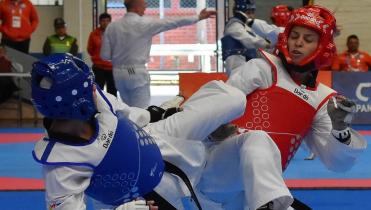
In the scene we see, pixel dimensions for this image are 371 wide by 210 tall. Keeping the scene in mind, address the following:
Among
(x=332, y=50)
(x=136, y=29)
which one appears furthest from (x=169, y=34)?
(x=332, y=50)

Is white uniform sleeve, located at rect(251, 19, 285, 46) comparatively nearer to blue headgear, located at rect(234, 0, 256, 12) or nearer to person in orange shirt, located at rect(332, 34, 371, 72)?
blue headgear, located at rect(234, 0, 256, 12)

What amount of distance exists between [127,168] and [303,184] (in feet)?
14.5

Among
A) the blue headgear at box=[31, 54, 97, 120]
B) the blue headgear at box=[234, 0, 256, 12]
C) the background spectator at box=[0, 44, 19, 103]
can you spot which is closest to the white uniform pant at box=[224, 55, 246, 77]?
the blue headgear at box=[234, 0, 256, 12]

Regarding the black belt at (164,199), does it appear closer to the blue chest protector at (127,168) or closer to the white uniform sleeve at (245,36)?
the blue chest protector at (127,168)

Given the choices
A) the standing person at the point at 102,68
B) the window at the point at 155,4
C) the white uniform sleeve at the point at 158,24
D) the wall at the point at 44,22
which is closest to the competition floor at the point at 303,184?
the white uniform sleeve at the point at 158,24

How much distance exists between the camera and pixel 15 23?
15.0m

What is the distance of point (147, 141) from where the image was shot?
368 cm

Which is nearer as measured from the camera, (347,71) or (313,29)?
(313,29)

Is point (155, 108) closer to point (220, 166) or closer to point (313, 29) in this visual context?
point (220, 166)

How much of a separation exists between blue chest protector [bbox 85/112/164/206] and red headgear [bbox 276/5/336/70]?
47.1 inches

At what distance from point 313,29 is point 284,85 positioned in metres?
0.37

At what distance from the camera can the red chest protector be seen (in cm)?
439

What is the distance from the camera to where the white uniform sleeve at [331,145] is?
14.3 feet

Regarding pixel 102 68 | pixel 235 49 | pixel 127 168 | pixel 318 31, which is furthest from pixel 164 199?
pixel 102 68
